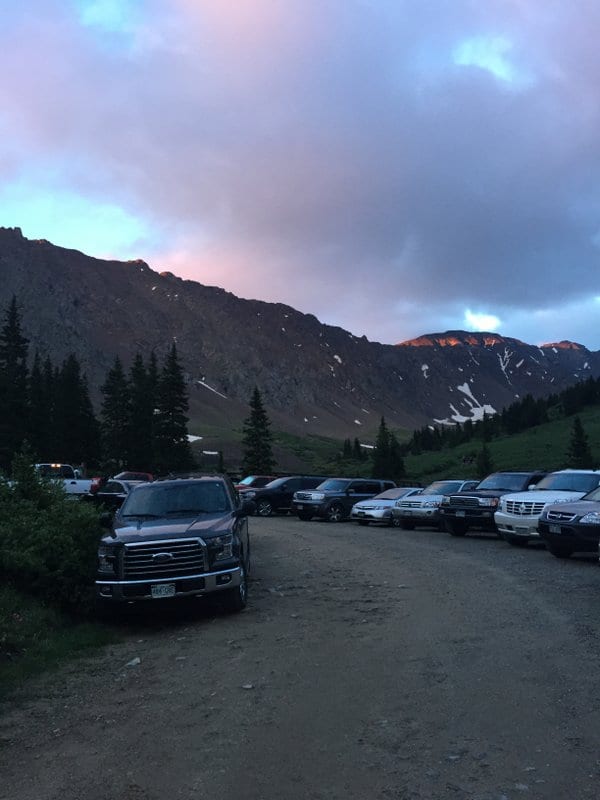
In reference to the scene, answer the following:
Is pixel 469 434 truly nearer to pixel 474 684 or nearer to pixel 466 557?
pixel 466 557

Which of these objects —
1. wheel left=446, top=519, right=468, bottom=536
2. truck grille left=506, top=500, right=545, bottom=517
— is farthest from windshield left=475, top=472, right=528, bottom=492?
truck grille left=506, top=500, right=545, bottom=517

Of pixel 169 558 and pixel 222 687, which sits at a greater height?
pixel 169 558

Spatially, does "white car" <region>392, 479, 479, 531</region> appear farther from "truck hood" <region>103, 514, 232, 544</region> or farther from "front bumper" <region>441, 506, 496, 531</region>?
"truck hood" <region>103, 514, 232, 544</region>

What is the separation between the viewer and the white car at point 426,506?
884 inches

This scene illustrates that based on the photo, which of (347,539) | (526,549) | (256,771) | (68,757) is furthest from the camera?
(347,539)

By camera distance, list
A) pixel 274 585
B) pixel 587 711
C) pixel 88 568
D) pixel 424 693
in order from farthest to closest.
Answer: pixel 274 585, pixel 88 568, pixel 424 693, pixel 587 711

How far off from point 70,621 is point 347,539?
1158 cm

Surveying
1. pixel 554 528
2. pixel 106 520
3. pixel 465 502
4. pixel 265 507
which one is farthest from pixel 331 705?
pixel 265 507

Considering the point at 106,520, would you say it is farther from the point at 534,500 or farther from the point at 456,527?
the point at 456,527

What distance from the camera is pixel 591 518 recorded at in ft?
42.5

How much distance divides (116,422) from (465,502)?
56.2 meters

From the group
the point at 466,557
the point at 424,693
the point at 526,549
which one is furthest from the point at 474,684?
the point at 526,549

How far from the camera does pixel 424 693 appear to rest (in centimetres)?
602

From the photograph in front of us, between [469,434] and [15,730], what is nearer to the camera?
[15,730]
